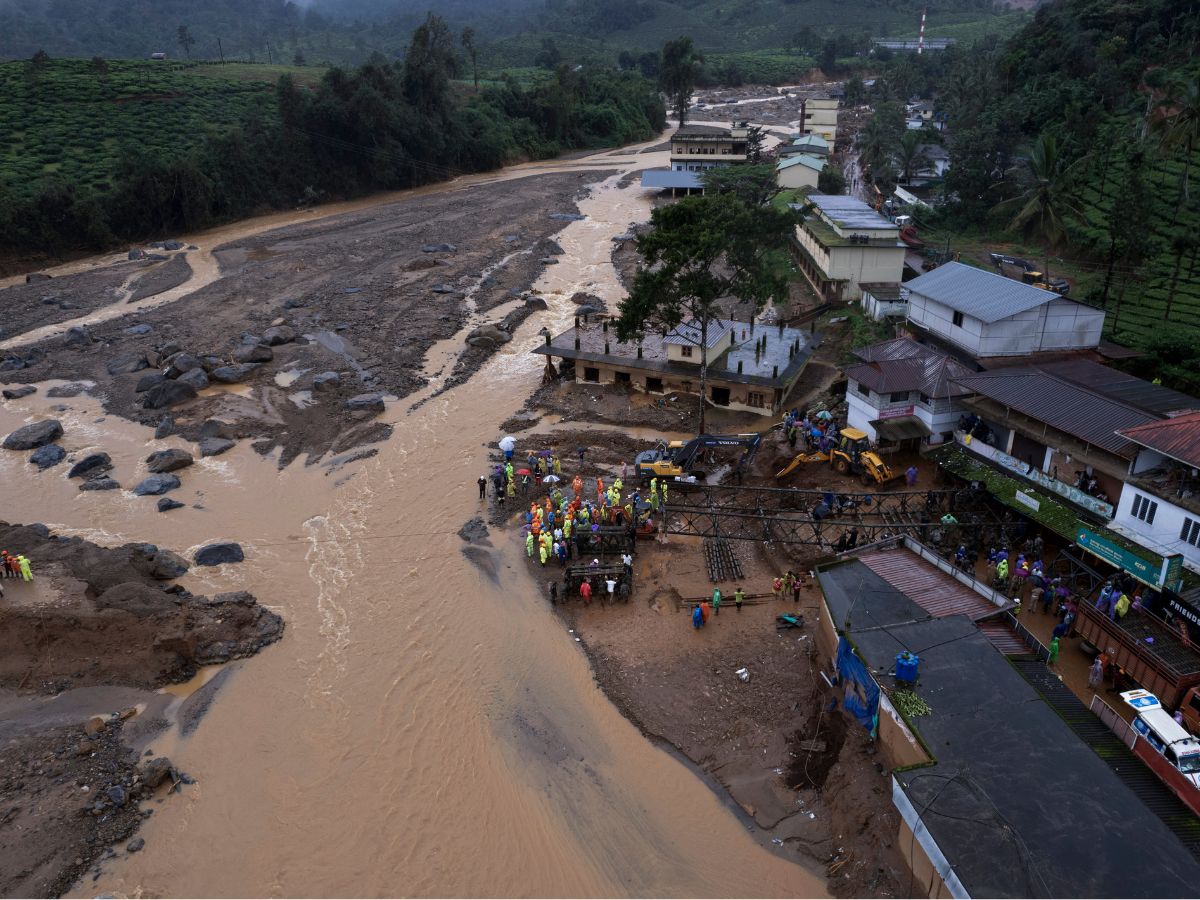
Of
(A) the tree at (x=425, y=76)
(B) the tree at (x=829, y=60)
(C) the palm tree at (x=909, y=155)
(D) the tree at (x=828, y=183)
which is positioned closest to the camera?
(C) the palm tree at (x=909, y=155)

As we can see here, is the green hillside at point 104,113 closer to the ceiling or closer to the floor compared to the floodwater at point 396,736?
closer to the ceiling

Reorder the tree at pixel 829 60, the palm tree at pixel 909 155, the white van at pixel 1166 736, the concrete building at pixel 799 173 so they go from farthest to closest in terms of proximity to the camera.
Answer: the tree at pixel 829 60, the concrete building at pixel 799 173, the palm tree at pixel 909 155, the white van at pixel 1166 736

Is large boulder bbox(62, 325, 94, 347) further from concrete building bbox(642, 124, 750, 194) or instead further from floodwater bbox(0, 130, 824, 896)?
concrete building bbox(642, 124, 750, 194)

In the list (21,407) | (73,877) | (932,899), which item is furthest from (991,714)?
(21,407)

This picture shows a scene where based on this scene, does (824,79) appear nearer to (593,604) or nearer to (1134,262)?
(1134,262)

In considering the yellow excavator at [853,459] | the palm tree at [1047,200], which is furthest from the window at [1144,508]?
the palm tree at [1047,200]

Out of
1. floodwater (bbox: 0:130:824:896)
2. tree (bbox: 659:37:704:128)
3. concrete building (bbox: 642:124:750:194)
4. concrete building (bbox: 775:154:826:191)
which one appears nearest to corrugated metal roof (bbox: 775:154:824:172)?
concrete building (bbox: 775:154:826:191)

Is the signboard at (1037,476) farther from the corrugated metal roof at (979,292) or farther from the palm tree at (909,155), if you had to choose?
the palm tree at (909,155)

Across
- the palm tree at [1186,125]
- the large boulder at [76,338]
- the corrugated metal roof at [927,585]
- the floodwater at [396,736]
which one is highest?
the palm tree at [1186,125]
